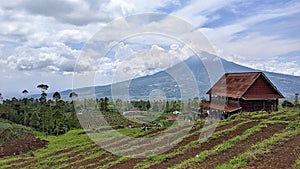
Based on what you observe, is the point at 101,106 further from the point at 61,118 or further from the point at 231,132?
the point at 231,132

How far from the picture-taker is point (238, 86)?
35031 mm

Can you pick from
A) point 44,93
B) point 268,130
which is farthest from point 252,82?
point 44,93

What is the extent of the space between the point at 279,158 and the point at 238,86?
24.8 m

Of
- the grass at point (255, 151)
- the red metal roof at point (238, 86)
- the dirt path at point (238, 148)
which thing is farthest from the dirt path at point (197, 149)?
the red metal roof at point (238, 86)

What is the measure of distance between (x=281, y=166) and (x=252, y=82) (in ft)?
81.1

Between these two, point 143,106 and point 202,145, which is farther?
point 143,106

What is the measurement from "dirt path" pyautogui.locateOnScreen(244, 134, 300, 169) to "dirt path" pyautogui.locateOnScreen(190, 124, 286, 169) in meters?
1.34

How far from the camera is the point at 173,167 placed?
12.5 meters

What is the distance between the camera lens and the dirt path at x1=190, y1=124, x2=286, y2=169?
11883 millimetres

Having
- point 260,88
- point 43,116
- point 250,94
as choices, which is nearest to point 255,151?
point 250,94

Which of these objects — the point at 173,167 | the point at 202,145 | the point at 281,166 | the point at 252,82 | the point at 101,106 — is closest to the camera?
the point at 281,166

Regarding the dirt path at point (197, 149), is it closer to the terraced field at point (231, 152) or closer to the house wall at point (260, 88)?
the terraced field at point (231, 152)

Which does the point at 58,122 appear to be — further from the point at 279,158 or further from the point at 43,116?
the point at 279,158

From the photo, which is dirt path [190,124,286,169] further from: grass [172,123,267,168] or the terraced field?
grass [172,123,267,168]
